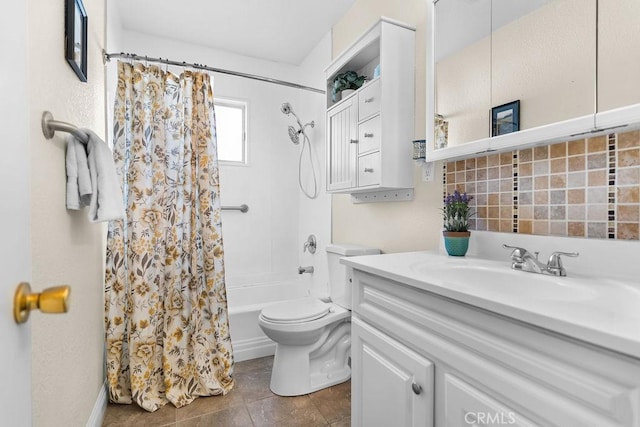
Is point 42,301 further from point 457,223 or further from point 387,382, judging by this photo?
point 457,223

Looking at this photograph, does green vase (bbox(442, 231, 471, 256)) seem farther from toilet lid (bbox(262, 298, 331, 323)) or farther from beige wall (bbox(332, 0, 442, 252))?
toilet lid (bbox(262, 298, 331, 323))

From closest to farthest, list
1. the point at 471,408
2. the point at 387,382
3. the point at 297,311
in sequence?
the point at 471,408 → the point at 387,382 → the point at 297,311

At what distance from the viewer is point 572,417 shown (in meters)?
0.58

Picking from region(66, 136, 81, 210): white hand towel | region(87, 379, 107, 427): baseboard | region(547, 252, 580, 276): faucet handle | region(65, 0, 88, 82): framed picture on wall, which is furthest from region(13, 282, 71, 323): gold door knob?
region(87, 379, 107, 427): baseboard

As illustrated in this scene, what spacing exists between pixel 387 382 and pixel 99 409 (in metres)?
1.47

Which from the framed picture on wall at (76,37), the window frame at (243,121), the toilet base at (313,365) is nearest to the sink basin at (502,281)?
the toilet base at (313,365)

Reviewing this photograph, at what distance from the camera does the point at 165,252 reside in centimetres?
184

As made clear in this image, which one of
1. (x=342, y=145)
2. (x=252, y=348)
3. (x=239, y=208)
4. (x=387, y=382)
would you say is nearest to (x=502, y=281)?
(x=387, y=382)

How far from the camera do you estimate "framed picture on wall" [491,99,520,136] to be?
1.17 meters

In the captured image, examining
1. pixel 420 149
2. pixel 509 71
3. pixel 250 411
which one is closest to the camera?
pixel 509 71

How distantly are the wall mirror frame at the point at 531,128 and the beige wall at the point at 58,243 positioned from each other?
4.68 ft

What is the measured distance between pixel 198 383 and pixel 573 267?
6.23 ft

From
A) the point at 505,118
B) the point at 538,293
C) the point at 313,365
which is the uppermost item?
the point at 505,118

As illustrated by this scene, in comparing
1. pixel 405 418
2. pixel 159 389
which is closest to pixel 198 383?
pixel 159 389
